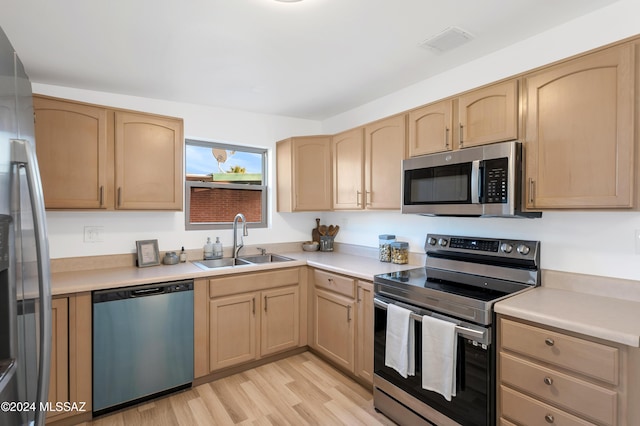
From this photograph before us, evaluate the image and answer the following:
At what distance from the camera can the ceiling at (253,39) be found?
65.4 inches

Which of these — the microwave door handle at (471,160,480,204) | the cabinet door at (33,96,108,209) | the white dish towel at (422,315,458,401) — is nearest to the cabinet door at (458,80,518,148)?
the microwave door handle at (471,160,480,204)

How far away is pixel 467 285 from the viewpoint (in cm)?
199

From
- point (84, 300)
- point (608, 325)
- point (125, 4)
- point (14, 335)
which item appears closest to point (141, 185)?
point (84, 300)

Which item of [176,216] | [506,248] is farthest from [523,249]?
[176,216]

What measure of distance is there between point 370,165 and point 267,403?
197 centimetres

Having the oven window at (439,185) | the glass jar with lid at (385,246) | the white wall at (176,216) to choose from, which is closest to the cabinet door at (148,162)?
the white wall at (176,216)

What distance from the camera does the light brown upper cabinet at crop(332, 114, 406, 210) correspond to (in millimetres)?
2520

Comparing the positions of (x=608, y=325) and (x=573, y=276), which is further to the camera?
(x=573, y=276)

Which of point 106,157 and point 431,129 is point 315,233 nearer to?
point 431,129

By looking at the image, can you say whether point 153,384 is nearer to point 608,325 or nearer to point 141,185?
point 141,185

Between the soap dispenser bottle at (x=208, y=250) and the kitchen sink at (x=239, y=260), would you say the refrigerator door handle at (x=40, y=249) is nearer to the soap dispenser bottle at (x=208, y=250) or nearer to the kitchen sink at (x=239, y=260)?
the kitchen sink at (x=239, y=260)

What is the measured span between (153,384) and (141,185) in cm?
145

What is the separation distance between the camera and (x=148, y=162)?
2.53 metres

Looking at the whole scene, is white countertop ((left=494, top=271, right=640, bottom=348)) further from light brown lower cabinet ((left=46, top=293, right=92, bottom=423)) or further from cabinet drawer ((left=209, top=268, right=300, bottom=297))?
light brown lower cabinet ((left=46, top=293, right=92, bottom=423))
